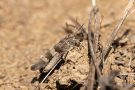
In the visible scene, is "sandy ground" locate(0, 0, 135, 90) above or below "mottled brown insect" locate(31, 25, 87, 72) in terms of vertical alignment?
above

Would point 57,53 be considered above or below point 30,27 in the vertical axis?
below

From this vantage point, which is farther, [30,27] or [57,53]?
[30,27]

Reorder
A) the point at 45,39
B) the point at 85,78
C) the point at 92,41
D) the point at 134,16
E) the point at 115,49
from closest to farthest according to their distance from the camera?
the point at 85,78 → the point at 92,41 → the point at 115,49 → the point at 134,16 → the point at 45,39

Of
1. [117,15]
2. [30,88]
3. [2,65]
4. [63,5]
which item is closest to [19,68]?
[2,65]

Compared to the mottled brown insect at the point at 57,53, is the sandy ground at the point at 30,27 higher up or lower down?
higher up

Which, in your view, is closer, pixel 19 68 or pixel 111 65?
pixel 111 65

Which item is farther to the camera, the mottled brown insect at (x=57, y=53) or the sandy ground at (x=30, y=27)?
the sandy ground at (x=30, y=27)

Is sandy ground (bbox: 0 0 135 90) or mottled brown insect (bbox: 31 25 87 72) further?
sandy ground (bbox: 0 0 135 90)

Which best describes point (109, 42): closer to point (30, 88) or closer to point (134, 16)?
point (30, 88)
